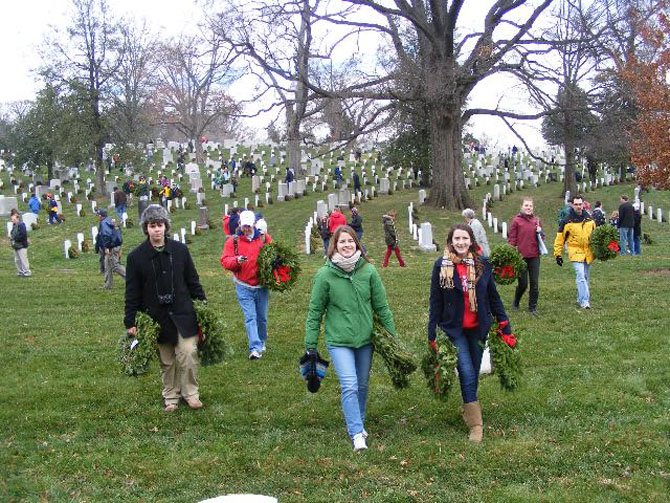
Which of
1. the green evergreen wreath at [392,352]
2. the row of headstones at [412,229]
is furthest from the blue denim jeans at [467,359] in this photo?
the row of headstones at [412,229]

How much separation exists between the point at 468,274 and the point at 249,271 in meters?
3.37

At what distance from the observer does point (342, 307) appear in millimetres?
5641

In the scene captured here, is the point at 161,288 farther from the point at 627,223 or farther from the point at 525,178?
the point at 525,178

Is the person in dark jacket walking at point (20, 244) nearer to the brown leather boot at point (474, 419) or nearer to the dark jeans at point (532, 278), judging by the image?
A: the dark jeans at point (532, 278)

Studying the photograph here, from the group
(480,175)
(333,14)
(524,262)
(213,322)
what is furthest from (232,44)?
(480,175)

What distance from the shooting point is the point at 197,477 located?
5262 millimetres

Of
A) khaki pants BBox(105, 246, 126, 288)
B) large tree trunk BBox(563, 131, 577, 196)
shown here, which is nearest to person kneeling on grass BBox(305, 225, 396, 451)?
khaki pants BBox(105, 246, 126, 288)

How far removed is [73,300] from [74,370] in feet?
17.0

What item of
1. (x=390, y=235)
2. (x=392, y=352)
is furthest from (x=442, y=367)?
(x=390, y=235)

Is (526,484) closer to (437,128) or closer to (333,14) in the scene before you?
(333,14)

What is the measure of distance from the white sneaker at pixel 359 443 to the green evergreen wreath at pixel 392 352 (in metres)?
0.60

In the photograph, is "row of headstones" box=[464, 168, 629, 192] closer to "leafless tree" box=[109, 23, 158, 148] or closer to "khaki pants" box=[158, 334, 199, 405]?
"leafless tree" box=[109, 23, 158, 148]

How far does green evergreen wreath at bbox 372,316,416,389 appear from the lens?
18.8 ft

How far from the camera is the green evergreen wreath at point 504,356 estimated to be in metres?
5.95
